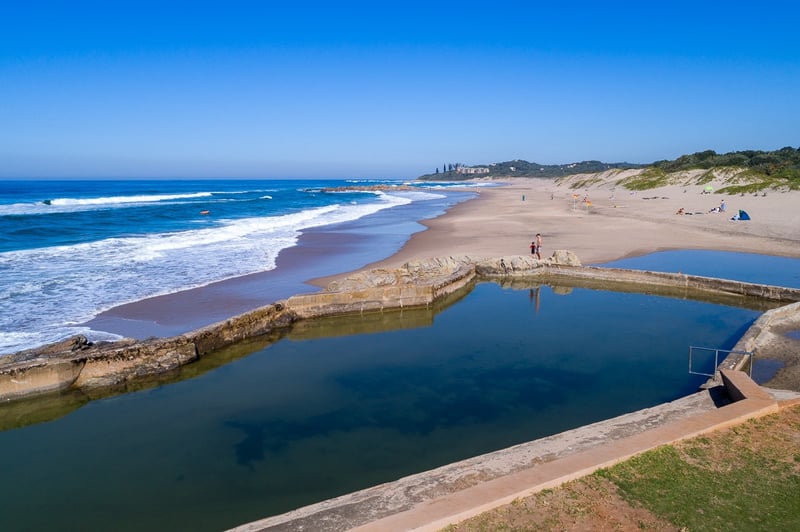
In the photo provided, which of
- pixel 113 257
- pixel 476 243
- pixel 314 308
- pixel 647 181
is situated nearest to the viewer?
pixel 314 308

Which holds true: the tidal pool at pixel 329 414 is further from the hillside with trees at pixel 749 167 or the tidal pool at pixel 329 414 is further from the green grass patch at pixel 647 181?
the green grass patch at pixel 647 181

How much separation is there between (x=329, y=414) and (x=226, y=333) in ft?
17.1

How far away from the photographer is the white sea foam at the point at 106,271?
620 inches

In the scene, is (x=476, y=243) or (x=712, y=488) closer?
(x=712, y=488)

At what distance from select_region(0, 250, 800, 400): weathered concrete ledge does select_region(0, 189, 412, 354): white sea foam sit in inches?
111

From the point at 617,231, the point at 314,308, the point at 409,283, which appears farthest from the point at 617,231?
the point at 314,308

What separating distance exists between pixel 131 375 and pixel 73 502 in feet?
15.3

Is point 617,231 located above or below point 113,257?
below

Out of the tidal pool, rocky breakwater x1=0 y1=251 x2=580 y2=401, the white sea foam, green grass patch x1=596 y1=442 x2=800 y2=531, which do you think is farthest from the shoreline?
green grass patch x1=596 y1=442 x2=800 y2=531

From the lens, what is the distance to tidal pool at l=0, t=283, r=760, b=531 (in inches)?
303

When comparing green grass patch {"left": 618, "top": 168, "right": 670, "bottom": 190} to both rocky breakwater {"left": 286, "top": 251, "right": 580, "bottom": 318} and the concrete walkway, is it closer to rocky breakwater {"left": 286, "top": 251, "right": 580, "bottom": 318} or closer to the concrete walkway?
rocky breakwater {"left": 286, "top": 251, "right": 580, "bottom": 318}

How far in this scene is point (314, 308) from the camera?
16.3 meters

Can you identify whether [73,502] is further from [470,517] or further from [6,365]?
[470,517]

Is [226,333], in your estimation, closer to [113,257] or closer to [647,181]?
[113,257]
